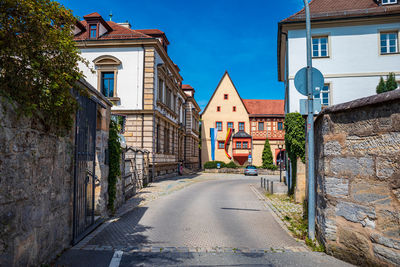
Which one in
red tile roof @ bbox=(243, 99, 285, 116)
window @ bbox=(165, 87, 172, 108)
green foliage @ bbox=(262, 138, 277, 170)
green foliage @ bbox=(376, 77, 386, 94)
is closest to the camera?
green foliage @ bbox=(376, 77, 386, 94)

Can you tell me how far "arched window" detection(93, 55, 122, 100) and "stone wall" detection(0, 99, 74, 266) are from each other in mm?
18283

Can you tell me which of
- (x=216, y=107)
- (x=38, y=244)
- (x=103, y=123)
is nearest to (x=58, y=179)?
(x=38, y=244)

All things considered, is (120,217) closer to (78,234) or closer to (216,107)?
(78,234)

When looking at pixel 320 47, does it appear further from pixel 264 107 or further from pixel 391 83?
pixel 264 107

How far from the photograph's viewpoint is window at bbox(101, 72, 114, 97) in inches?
920

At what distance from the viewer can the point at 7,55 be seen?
347 cm

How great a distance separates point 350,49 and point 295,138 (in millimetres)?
7610

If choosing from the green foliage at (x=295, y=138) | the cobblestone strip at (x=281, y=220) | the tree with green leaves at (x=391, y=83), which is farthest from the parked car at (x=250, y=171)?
the cobblestone strip at (x=281, y=220)

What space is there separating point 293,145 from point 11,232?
37.7ft

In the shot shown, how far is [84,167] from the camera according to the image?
6.58 metres

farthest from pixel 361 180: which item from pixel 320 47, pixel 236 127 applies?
pixel 236 127

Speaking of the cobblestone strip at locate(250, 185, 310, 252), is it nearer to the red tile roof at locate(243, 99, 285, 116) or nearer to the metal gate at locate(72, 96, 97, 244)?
the metal gate at locate(72, 96, 97, 244)

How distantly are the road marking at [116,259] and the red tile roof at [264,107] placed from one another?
41733 mm

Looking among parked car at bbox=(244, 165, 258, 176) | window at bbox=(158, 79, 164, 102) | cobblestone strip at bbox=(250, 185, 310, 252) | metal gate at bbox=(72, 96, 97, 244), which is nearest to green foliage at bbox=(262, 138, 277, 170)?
parked car at bbox=(244, 165, 258, 176)
